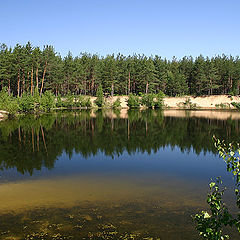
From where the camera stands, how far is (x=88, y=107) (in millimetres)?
91188

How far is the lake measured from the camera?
32.4ft

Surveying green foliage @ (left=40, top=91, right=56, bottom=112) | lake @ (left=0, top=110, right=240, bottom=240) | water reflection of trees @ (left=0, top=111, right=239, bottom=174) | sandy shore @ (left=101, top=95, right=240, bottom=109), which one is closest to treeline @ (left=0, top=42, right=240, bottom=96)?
sandy shore @ (left=101, top=95, right=240, bottom=109)

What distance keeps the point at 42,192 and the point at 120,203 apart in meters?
4.24

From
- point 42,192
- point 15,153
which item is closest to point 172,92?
point 15,153

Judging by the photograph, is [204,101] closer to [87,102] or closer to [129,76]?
[129,76]

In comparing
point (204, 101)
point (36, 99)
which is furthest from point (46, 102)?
point (204, 101)

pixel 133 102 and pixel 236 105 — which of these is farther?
pixel 133 102

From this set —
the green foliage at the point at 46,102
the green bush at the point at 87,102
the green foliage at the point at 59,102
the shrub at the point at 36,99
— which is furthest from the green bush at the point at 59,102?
the shrub at the point at 36,99

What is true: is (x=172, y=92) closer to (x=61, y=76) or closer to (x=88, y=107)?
(x=88, y=107)

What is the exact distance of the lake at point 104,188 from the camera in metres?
9.89

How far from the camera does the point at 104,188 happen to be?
14.3 meters

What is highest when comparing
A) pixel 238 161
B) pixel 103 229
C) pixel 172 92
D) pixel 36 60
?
pixel 36 60

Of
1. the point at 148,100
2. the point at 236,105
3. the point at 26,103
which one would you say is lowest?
the point at 236,105

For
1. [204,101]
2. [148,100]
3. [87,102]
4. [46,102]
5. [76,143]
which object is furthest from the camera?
[204,101]
